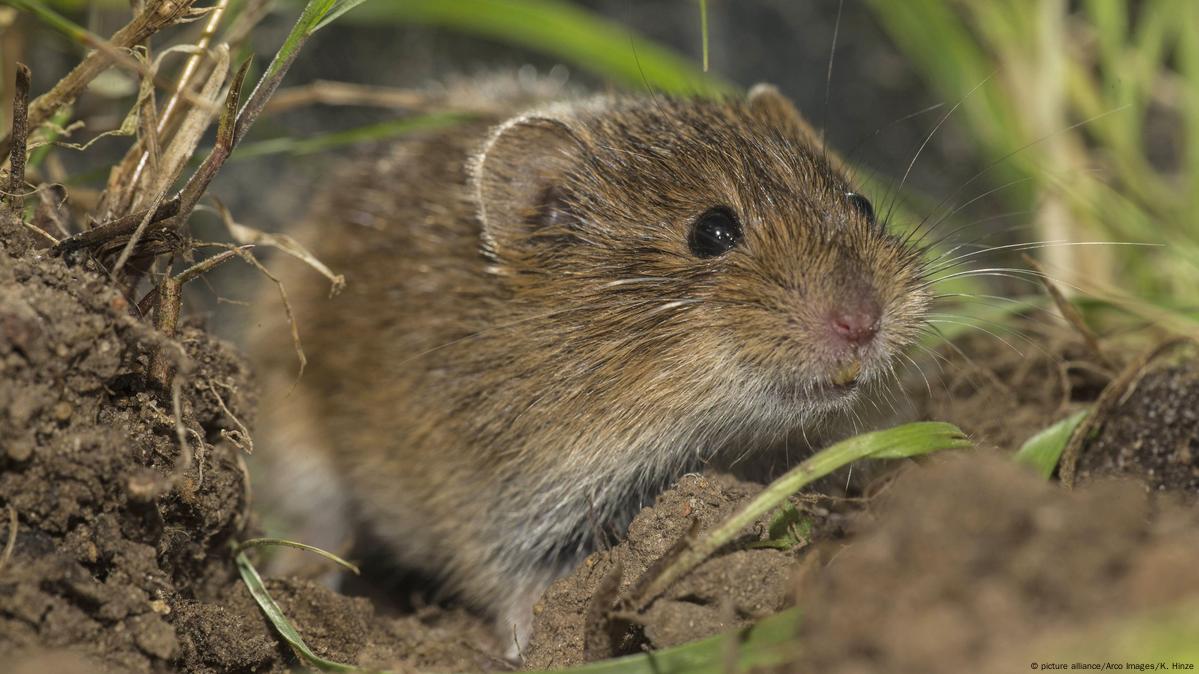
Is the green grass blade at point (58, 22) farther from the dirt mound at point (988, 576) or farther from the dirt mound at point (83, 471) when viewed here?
the dirt mound at point (988, 576)

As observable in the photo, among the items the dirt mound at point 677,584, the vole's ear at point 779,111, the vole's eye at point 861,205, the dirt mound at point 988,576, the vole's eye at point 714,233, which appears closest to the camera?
the dirt mound at point 988,576

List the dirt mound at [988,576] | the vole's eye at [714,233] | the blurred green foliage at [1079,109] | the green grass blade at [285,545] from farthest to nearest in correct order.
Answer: the blurred green foliage at [1079,109] → the vole's eye at [714,233] → the green grass blade at [285,545] → the dirt mound at [988,576]

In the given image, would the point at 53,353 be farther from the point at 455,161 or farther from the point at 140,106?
the point at 455,161

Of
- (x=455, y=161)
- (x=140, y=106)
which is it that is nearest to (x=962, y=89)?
(x=455, y=161)

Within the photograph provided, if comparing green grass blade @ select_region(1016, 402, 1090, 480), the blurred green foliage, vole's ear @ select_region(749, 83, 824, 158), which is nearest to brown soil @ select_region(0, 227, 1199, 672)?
green grass blade @ select_region(1016, 402, 1090, 480)

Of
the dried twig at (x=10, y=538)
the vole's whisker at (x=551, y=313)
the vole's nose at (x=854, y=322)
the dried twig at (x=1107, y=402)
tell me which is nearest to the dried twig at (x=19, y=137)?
the dried twig at (x=10, y=538)

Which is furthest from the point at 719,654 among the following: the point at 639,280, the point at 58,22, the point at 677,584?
the point at 58,22

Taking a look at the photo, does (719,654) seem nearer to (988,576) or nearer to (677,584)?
(677,584)

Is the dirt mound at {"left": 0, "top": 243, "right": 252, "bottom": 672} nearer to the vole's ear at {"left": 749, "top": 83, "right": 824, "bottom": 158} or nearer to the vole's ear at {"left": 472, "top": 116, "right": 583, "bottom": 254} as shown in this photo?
the vole's ear at {"left": 472, "top": 116, "right": 583, "bottom": 254}
